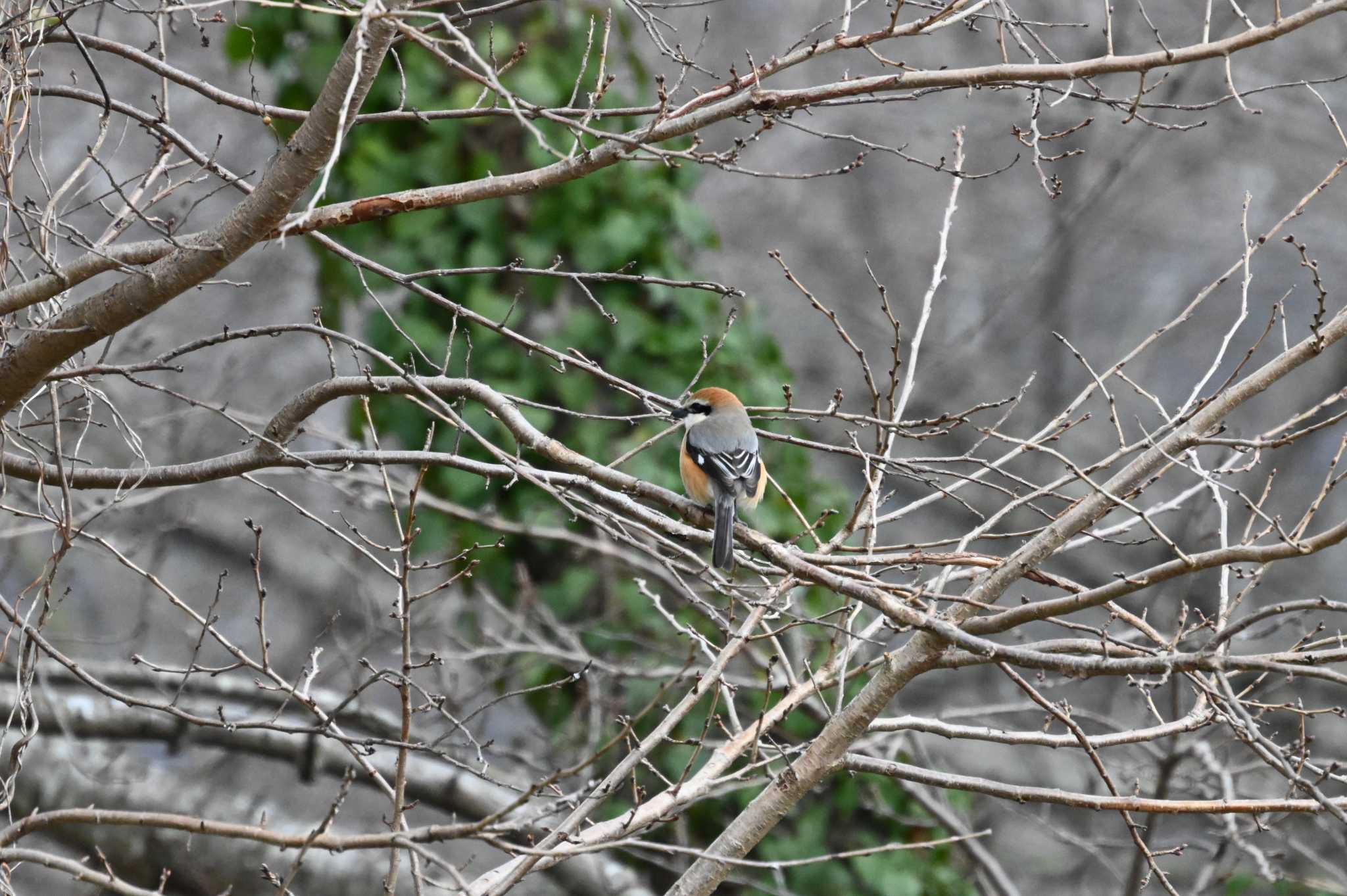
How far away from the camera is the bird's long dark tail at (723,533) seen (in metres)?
3.62

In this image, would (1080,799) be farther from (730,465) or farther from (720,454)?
(720,454)

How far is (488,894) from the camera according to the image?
2.81 metres

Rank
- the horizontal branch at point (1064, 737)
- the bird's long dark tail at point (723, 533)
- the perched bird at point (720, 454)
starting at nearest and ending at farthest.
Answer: the horizontal branch at point (1064, 737)
the bird's long dark tail at point (723, 533)
the perched bird at point (720, 454)

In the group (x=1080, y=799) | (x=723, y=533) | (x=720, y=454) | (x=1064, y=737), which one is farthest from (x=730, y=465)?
(x=1080, y=799)

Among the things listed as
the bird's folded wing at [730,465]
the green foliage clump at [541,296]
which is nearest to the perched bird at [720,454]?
the bird's folded wing at [730,465]

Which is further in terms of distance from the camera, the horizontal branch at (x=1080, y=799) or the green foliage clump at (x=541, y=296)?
the green foliage clump at (x=541, y=296)

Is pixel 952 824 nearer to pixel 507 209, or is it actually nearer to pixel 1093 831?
pixel 507 209

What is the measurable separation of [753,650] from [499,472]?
2.42 m

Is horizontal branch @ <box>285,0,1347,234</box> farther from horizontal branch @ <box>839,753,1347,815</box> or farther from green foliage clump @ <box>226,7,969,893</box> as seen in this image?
green foliage clump @ <box>226,7,969,893</box>

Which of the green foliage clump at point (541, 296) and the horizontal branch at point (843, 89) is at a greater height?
the green foliage clump at point (541, 296)

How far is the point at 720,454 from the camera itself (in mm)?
4828

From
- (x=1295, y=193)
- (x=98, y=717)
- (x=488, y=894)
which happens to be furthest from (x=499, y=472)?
(x=1295, y=193)

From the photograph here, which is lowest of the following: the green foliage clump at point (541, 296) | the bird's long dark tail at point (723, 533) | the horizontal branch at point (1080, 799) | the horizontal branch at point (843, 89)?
the horizontal branch at point (1080, 799)

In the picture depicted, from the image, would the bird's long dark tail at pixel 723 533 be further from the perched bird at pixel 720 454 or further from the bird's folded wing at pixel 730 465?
the bird's folded wing at pixel 730 465
